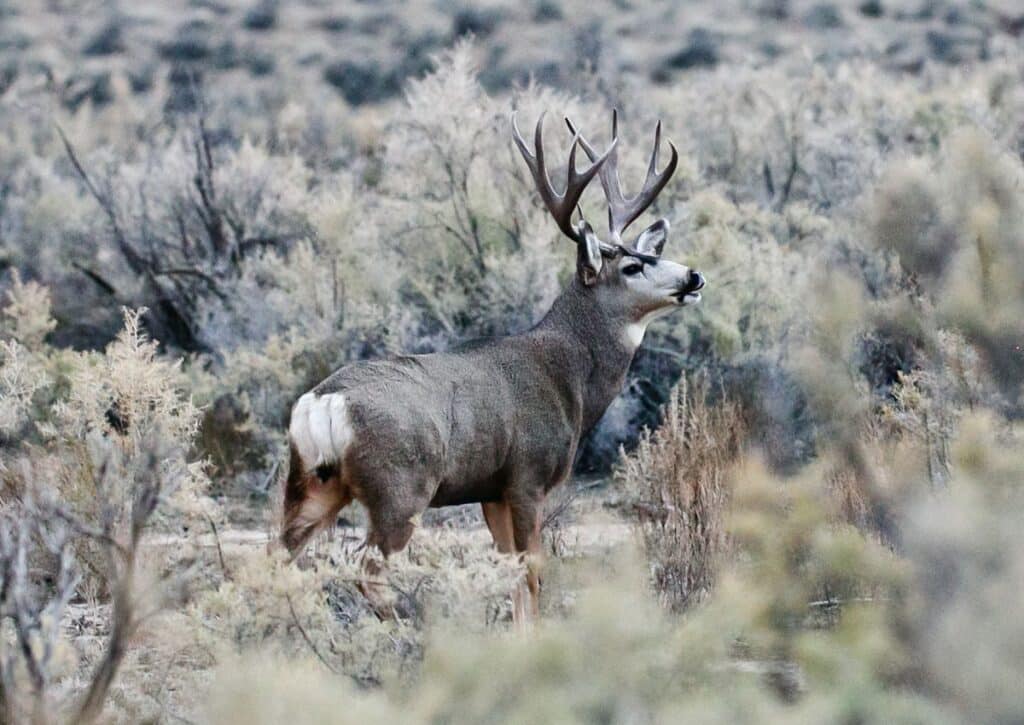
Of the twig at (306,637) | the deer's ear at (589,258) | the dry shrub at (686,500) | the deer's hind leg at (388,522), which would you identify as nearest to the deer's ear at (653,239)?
the deer's ear at (589,258)

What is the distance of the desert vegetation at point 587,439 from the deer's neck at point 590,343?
1.44 ft

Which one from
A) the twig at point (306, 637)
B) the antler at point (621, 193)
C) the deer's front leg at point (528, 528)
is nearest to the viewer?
the twig at point (306, 637)

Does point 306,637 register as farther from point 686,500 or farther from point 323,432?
point 686,500

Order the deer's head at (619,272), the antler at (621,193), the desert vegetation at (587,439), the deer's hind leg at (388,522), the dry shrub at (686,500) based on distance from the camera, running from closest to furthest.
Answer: the desert vegetation at (587,439)
the deer's hind leg at (388,522)
the dry shrub at (686,500)
the deer's head at (619,272)
the antler at (621,193)

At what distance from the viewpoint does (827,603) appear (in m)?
6.45

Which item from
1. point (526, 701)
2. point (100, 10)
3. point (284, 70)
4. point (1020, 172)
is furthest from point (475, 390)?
point (100, 10)

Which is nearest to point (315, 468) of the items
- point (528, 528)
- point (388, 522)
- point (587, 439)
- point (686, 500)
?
point (388, 522)

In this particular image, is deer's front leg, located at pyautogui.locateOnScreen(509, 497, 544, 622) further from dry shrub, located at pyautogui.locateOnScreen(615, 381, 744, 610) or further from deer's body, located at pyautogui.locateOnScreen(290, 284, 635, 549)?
dry shrub, located at pyautogui.locateOnScreen(615, 381, 744, 610)

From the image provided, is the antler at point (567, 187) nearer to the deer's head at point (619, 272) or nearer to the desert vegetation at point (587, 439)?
the deer's head at point (619, 272)

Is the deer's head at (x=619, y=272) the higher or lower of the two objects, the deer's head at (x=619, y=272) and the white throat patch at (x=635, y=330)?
the higher

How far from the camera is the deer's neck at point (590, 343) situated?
8.53m

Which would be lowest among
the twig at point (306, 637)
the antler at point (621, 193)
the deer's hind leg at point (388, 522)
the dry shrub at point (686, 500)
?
the dry shrub at point (686, 500)

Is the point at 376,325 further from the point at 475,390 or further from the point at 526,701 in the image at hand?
the point at 526,701

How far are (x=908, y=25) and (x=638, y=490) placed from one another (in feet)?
95.3
